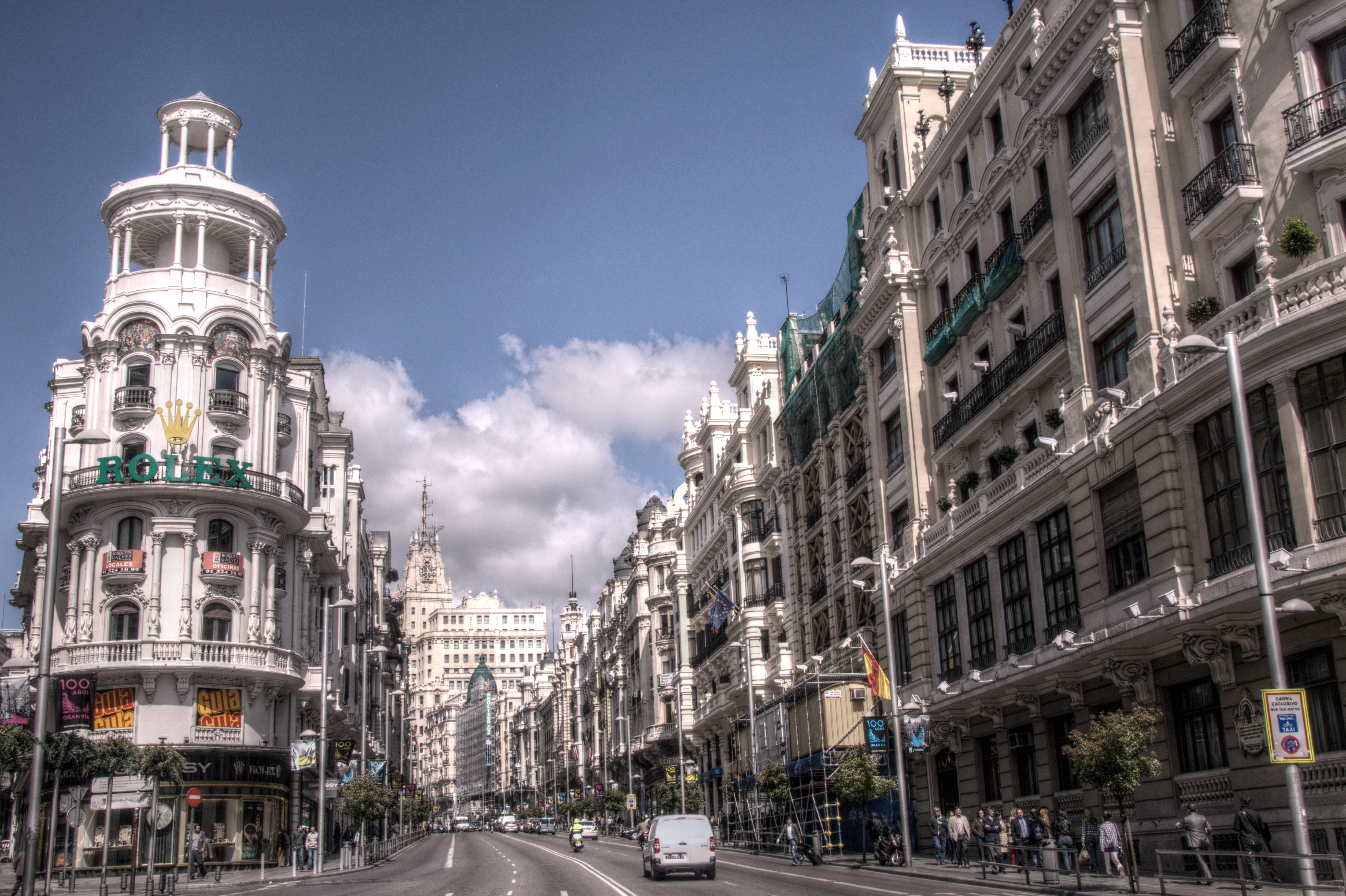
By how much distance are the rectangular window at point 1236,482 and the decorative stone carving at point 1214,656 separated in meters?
1.26

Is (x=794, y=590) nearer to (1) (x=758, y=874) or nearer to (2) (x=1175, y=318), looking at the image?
(1) (x=758, y=874)

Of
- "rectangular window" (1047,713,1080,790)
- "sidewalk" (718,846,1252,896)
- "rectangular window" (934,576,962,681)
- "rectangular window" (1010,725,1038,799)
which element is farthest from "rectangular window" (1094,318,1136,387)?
"sidewalk" (718,846,1252,896)

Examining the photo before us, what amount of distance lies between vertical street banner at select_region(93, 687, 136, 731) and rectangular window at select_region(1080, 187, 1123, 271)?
3998cm

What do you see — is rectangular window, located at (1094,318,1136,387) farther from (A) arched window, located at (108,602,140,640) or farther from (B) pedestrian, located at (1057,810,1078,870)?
(A) arched window, located at (108,602,140,640)

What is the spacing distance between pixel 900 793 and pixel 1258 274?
17273mm

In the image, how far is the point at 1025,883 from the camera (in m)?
25.8

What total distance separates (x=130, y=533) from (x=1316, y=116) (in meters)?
45.9

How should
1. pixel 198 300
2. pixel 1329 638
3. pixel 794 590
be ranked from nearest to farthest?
pixel 1329 638
pixel 198 300
pixel 794 590

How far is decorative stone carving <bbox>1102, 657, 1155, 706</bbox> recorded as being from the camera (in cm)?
2669

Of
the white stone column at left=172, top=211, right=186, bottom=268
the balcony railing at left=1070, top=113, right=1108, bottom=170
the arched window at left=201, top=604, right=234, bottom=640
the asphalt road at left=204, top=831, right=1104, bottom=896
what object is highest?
the white stone column at left=172, top=211, right=186, bottom=268

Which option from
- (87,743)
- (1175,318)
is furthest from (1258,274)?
(87,743)

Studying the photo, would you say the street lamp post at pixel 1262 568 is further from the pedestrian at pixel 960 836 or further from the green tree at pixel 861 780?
the green tree at pixel 861 780

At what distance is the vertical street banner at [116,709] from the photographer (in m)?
48.4

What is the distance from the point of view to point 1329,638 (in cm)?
2139
